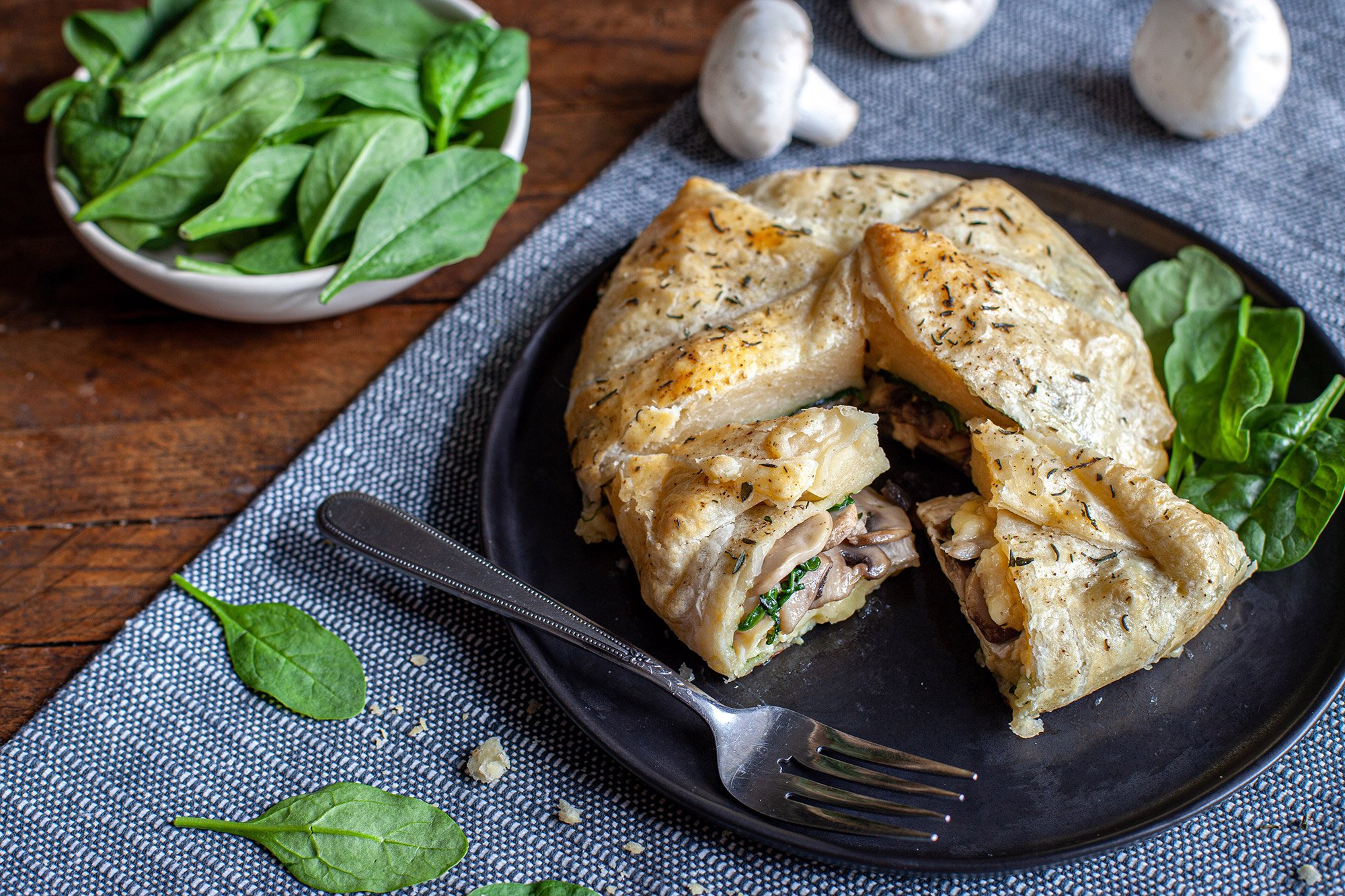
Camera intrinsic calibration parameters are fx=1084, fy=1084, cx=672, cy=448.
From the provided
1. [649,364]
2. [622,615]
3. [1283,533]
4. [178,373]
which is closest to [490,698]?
[622,615]

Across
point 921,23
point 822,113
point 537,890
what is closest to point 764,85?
point 822,113

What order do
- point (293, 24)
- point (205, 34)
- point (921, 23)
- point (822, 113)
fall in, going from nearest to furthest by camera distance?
point (205, 34) < point (293, 24) < point (822, 113) < point (921, 23)

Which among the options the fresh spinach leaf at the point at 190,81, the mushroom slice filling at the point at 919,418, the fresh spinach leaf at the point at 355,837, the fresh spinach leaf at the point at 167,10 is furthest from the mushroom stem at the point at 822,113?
the fresh spinach leaf at the point at 355,837

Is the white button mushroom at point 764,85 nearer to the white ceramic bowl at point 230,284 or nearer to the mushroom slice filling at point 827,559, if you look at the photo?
the white ceramic bowl at point 230,284

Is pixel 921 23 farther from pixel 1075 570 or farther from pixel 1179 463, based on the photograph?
pixel 1075 570

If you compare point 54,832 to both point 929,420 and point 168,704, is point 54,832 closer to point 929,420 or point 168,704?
point 168,704

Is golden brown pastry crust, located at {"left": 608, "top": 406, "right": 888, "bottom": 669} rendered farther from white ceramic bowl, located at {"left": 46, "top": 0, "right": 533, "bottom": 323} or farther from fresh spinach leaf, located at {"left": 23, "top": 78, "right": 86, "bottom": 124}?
fresh spinach leaf, located at {"left": 23, "top": 78, "right": 86, "bottom": 124}
